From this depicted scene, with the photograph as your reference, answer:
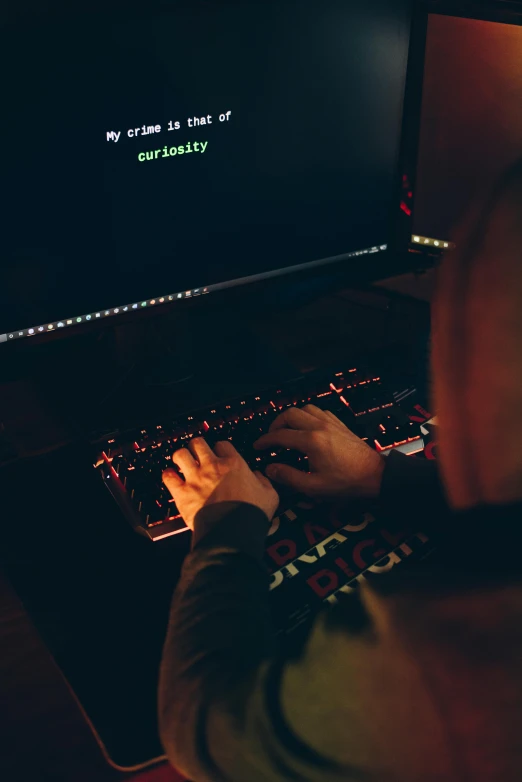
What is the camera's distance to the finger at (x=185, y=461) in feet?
2.91

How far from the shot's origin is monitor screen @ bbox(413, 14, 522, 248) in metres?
1.05

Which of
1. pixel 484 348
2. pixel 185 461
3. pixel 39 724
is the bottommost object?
pixel 39 724

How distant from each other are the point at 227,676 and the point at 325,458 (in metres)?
0.34

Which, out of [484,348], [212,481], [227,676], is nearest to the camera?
[484,348]

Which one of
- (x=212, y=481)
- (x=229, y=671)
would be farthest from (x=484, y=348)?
(x=212, y=481)

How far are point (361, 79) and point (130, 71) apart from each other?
13.3 inches

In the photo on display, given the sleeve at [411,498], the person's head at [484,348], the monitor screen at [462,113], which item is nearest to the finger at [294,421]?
the sleeve at [411,498]

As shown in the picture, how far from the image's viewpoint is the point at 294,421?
3.20 ft

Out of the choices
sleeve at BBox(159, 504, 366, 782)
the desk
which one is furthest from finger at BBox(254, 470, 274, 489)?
the desk

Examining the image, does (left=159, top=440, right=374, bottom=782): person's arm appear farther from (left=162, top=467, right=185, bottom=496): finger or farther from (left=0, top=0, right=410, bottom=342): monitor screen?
(left=0, top=0, right=410, bottom=342): monitor screen

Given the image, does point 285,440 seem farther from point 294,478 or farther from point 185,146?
point 185,146

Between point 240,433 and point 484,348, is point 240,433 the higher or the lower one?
the lower one

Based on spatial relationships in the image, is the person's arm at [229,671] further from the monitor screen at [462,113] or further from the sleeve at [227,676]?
the monitor screen at [462,113]

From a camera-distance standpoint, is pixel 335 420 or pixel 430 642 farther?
pixel 335 420
